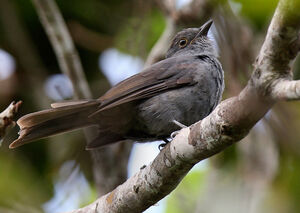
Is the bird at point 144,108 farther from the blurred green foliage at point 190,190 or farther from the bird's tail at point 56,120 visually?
the blurred green foliage at point 190,190

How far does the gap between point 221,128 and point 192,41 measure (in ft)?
9.97

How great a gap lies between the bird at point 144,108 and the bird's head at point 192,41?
81 cm

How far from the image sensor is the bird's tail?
454 centimetres

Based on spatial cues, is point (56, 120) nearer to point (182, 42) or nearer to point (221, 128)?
point (182, 42)

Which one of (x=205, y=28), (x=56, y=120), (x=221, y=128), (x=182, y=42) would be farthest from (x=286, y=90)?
(x=182, y=42)

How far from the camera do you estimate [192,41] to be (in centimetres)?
596

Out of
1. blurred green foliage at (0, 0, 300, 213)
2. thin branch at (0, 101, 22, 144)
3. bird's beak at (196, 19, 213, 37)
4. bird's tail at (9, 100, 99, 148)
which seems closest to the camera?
thin branch at (0, 101, 22, 144)

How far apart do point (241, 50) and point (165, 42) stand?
901mm

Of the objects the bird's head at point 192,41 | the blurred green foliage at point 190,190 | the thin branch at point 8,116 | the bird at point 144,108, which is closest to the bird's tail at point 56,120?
the bird at point 144,108

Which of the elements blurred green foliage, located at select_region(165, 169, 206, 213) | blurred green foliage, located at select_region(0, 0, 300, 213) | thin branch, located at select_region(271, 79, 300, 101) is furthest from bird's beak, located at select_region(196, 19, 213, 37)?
thin branch, located at select_region(271, 79, 300, 101)

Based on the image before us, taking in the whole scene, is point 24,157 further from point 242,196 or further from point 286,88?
point 286,88

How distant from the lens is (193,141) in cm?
332

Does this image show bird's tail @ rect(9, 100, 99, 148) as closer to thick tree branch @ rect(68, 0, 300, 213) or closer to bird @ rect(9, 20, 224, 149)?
bird @ rect(9, 20, 224, 149)

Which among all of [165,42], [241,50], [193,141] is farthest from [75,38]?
[193,141]
